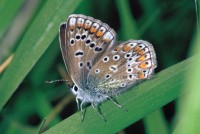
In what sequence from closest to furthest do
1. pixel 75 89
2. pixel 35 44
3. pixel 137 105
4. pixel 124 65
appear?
pixel 137 105 < pixel 35 44 < pixel 124 65 < pixel 75 89

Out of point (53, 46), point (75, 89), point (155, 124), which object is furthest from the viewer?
point (53, 46)

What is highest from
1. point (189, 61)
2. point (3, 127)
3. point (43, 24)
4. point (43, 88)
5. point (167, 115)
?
point (189, 61)

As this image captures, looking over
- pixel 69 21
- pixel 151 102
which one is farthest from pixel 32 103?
pixel 151 102

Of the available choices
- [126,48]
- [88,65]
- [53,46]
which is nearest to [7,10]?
[88,65]

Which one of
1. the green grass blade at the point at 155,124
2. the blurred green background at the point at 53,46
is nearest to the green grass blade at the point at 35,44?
the blurred green background at the point at 53,46

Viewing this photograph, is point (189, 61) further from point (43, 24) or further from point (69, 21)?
point (43, 24)

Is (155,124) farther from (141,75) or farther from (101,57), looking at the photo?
(101,57)

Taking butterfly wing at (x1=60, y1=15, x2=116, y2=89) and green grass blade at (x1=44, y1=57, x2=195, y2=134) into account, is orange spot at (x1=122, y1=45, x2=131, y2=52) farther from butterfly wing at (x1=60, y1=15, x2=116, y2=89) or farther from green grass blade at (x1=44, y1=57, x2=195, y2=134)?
green grass blade at (x1=44, y1=57, x2=195, y2=134)

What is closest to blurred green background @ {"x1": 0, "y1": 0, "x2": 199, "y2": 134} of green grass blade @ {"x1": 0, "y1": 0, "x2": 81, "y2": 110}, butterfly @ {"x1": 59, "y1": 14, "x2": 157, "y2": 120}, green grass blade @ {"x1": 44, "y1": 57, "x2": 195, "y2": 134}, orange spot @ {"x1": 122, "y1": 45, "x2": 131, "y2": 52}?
green grass blade @ {"x1": 0, "y1": 0, "x2": 81, "y2": 110}
